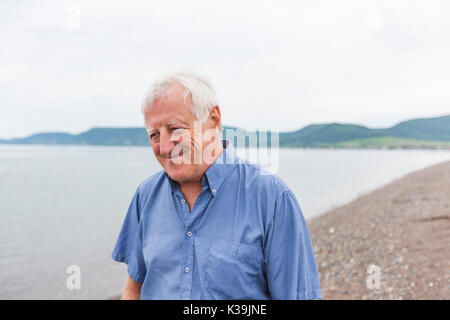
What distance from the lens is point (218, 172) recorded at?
1.76m

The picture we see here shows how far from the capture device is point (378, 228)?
1087 centimetres

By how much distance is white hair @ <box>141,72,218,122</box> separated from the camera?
1.69 m

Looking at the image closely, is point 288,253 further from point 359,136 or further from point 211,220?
point 359,136

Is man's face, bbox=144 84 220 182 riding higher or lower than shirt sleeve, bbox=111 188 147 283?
higher

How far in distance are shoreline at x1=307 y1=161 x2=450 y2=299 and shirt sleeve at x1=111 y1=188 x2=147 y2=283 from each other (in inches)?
209

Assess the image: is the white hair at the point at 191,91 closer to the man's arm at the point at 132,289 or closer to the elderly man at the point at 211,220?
the elderly man at the point at 211,220

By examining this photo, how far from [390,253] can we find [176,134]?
7.93 metres

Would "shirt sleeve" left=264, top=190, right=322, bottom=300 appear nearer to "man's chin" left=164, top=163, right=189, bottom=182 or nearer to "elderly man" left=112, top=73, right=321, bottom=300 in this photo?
"elderly man" left=112, top=73, right=321, bottom=300

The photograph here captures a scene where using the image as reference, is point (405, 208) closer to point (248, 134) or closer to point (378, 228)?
point (378, 228)
